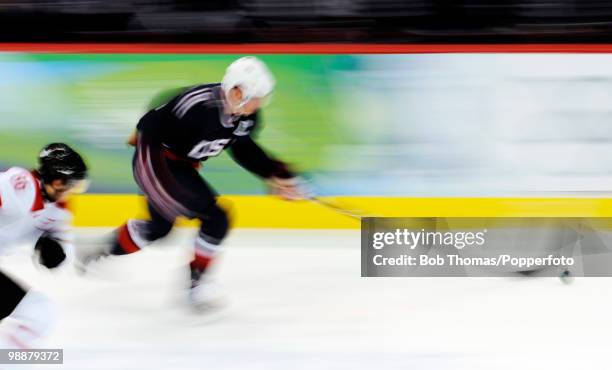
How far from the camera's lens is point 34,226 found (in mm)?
2949

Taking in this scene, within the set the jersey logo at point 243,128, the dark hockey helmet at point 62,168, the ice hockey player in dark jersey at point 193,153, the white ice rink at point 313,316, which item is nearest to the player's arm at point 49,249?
the dark hockey helmet at point 62,168

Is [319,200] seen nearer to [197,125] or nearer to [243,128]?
[243,128]

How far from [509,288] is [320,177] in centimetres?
87

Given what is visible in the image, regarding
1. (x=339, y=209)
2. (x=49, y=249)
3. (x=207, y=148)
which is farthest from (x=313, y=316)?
(x=49, y=249)

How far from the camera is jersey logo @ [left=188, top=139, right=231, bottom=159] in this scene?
3502mm

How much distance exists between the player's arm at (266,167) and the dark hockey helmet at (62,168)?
0.68 m

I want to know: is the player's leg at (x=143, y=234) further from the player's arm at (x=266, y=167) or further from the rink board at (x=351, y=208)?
the player's arm at (x=266, y=167)

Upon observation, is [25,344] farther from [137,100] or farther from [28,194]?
[137,100]

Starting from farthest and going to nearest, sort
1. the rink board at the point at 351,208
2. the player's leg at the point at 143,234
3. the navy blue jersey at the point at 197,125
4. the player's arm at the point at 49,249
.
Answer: the rink board at the point at 351,208, the player's leg at the point at 143,234, the navy blue jersey at the point at 197,125, the player's arm at the point at 49,249

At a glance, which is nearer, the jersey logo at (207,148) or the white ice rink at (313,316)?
the white ice rink at (313,316)

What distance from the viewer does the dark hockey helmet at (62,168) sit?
9.93 ft

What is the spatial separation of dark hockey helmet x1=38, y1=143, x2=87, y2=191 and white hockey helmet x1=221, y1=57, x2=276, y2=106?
657mm

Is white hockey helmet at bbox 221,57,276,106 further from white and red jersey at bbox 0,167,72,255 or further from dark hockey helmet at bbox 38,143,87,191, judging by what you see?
white and red jersey at bbox 0,167,72,255

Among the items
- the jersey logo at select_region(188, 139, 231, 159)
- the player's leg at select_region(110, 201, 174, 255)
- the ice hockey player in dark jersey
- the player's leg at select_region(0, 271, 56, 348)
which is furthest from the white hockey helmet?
the player's leg at select_region(0, 271, 56, 348)
